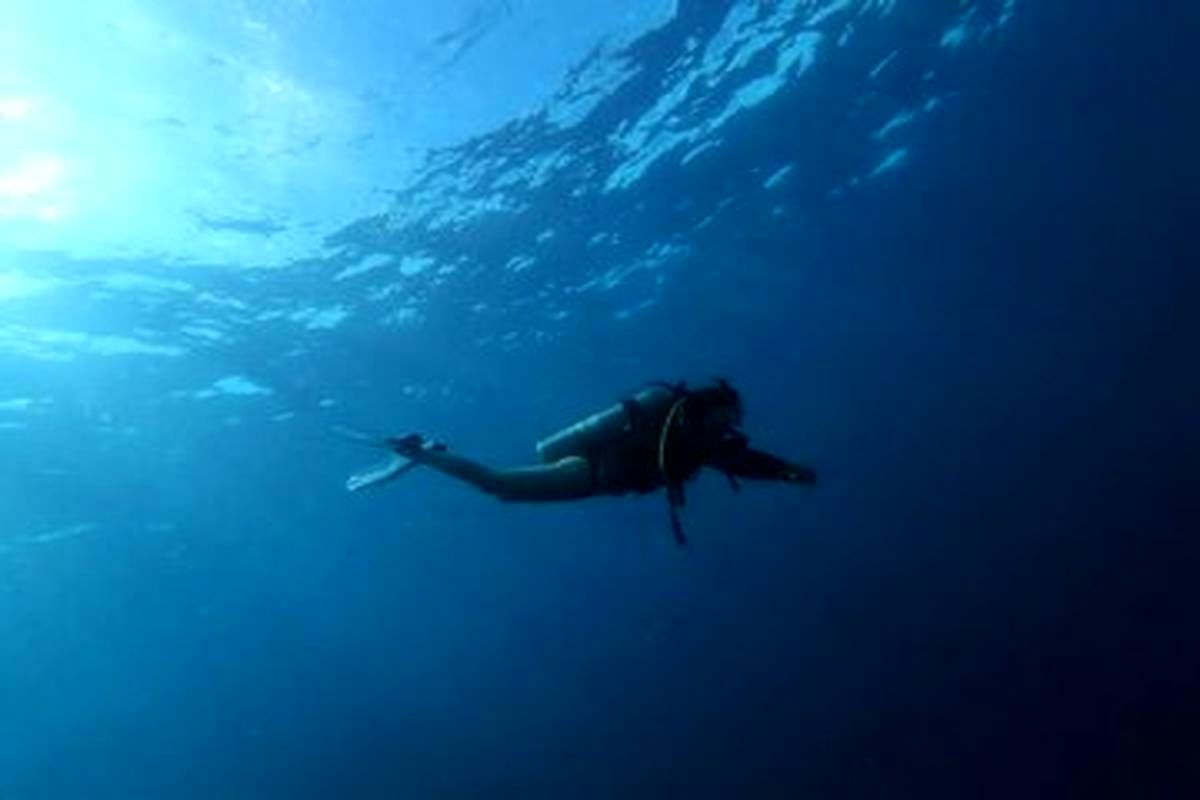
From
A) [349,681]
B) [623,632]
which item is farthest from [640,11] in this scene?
[349,681]

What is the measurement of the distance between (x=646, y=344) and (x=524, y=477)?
992 inches

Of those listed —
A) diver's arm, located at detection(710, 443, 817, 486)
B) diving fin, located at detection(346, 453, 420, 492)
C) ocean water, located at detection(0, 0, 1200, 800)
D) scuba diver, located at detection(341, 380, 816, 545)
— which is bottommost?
diver's arm, located at detection(710, 443, 817, 486)

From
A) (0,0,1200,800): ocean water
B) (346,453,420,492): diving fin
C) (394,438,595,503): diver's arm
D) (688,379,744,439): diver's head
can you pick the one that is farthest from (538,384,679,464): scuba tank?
(0,0,1200,800): ocean water

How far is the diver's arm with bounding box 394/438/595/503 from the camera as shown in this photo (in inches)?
317

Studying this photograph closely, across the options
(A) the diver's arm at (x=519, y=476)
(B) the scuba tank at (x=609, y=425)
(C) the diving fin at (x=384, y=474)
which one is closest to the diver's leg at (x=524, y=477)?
(A) the diver's arm at (x=519, y=476)

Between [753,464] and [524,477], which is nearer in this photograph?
[753,464]

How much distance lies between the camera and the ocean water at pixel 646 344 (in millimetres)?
17281

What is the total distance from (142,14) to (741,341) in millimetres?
24501

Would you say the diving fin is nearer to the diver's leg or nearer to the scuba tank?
the diver's leg

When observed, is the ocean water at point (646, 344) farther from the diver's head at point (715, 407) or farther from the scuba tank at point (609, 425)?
the diver's head at point (715, 407)

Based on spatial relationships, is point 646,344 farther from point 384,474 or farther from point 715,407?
point 715,407

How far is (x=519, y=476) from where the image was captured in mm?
8102

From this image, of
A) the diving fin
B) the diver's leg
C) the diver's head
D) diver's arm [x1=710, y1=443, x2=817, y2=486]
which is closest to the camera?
the diver's head

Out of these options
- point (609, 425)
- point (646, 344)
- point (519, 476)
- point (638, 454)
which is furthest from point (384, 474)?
point (646, 344)
